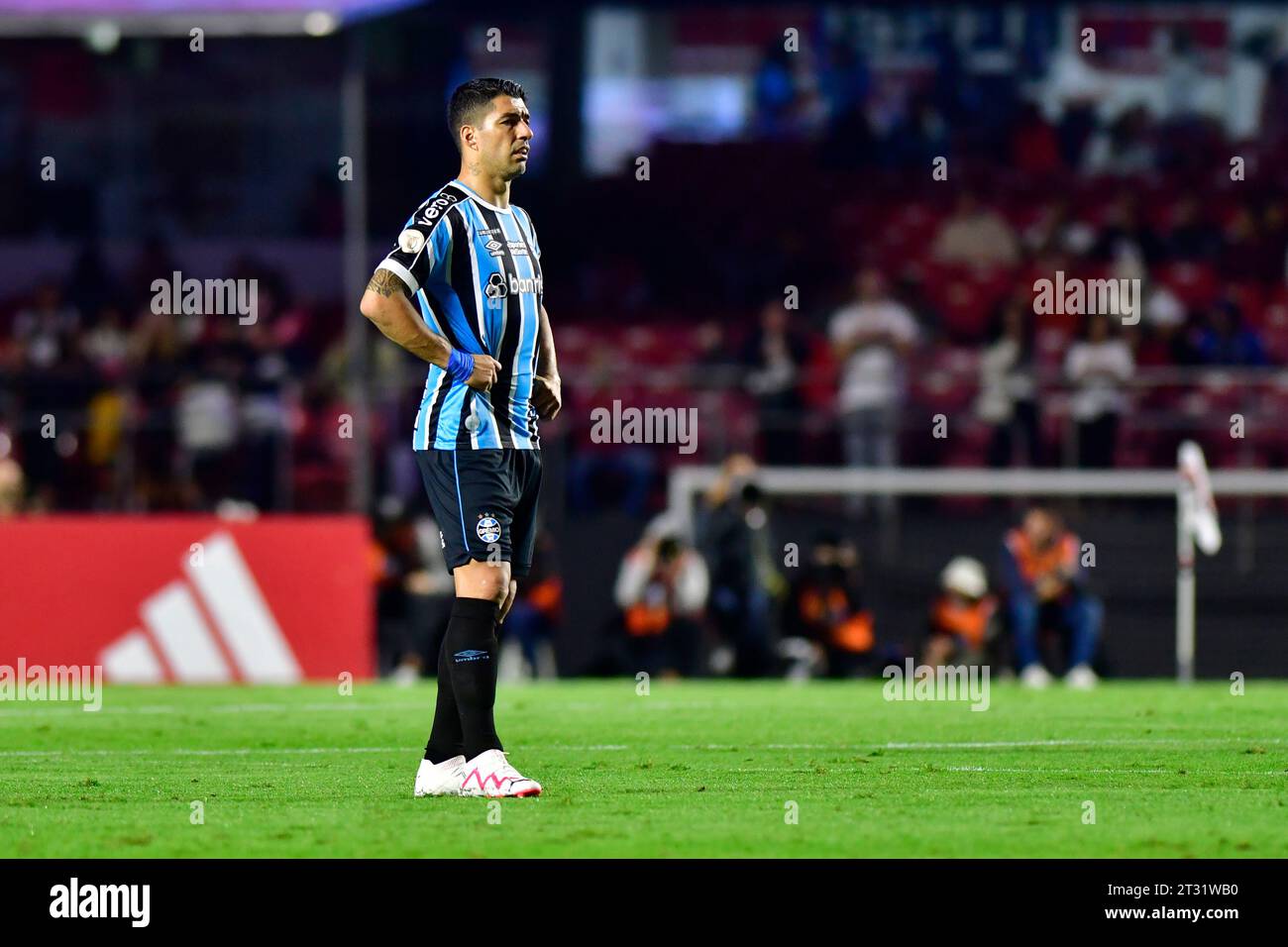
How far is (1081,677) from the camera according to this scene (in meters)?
18.5

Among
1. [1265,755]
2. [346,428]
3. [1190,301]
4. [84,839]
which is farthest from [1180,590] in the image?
[84,839]

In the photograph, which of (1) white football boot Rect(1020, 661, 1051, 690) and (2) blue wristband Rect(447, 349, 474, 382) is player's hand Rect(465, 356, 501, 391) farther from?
(1) white football boot Rect(1020, 661, 1051, 690)

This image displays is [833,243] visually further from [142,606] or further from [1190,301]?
[142,606]

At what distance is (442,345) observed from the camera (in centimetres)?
841

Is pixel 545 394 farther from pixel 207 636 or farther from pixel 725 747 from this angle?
pixel 207 636

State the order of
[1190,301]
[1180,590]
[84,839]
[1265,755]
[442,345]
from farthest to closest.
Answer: [1190,301], [1180,590], [1265,755], [442,345], [84,839]

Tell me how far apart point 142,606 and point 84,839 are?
10420 millimetres

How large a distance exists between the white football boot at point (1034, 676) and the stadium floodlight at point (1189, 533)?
1.36 m

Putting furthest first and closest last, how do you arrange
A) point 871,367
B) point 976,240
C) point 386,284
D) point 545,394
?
point 976,240 < point 871,367 < point 545,394 < point 386,284

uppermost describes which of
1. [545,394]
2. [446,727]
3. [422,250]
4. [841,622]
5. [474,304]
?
[422,250]

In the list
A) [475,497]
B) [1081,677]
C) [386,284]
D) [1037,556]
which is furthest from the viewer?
[1037,556]

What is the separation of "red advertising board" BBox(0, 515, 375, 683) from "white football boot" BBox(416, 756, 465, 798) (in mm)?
9340

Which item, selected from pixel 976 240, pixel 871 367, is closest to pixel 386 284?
pixel 871 367

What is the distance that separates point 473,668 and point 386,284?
1.39 metres
